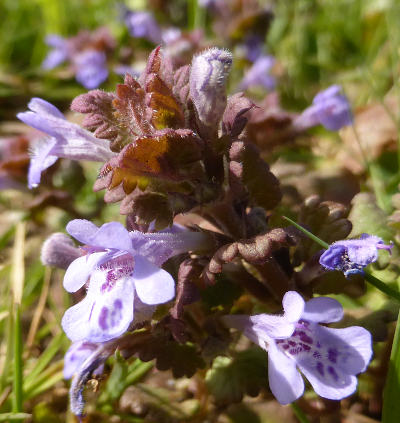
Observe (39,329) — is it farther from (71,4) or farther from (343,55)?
(71,4)

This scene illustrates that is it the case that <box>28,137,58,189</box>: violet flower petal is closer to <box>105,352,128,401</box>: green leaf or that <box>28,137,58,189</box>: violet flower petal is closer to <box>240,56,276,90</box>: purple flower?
<box>105,352,128,401</box>: green leaf

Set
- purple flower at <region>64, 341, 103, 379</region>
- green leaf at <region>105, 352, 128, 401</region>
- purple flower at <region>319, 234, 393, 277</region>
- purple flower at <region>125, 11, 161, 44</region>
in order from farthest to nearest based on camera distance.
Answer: purple flower at <region>125, 11, 161, 44</region>
green leaf at <region>105, 352, 128, 401</region>
purple flower at <region>64, 341, 103, 379</region>
purple flower at <region>319, 234, 393, 277</region>

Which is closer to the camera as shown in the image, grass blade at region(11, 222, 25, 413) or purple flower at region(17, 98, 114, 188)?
purple flower at region(17, 98, 114, 188)

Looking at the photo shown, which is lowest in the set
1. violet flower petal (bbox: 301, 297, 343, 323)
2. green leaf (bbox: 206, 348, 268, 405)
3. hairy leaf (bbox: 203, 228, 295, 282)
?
green leaf (bbox: 206, 348, 268, 405)

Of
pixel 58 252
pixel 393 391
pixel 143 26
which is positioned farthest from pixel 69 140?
pixel 143 26

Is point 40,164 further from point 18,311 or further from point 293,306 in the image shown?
point 293,306

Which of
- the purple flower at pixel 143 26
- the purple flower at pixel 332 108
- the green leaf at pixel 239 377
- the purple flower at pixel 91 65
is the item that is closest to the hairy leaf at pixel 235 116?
the green leaf at pixel 239 377

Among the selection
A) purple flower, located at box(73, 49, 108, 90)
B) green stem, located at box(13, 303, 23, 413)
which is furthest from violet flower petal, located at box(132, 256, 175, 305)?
purple flower, located at box(73, 49, 108, 90)
